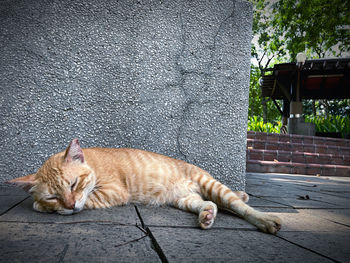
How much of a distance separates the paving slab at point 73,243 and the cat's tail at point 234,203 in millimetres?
760

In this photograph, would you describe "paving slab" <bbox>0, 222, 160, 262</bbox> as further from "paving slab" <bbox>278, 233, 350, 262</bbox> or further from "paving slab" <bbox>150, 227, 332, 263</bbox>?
"paving slab" <bbox>278, 233, 350, 262</bbox>

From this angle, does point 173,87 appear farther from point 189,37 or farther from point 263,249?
point 263,249

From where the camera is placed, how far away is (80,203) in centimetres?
168

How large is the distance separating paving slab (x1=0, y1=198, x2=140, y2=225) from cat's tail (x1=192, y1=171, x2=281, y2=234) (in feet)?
2.13

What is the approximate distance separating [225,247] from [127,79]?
6.71ft

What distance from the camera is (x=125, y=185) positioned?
2.05m

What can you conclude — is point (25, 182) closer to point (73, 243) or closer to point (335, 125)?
point (73, 243)

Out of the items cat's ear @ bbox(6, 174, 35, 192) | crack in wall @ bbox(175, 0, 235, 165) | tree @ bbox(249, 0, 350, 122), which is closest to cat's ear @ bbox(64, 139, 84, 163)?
cat's ear @ bbox(6, 174, 35, 192)

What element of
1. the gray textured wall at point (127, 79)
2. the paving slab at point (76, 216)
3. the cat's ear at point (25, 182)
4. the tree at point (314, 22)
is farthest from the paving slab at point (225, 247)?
the tree at point (314, 22)

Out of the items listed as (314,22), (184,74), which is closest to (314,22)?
(314,22)

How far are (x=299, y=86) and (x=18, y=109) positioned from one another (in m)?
10.6

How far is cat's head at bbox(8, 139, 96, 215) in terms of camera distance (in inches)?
65.0

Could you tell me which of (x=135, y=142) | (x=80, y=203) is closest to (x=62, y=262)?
(x=80, y=203)

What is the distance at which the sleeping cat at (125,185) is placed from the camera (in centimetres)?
165
